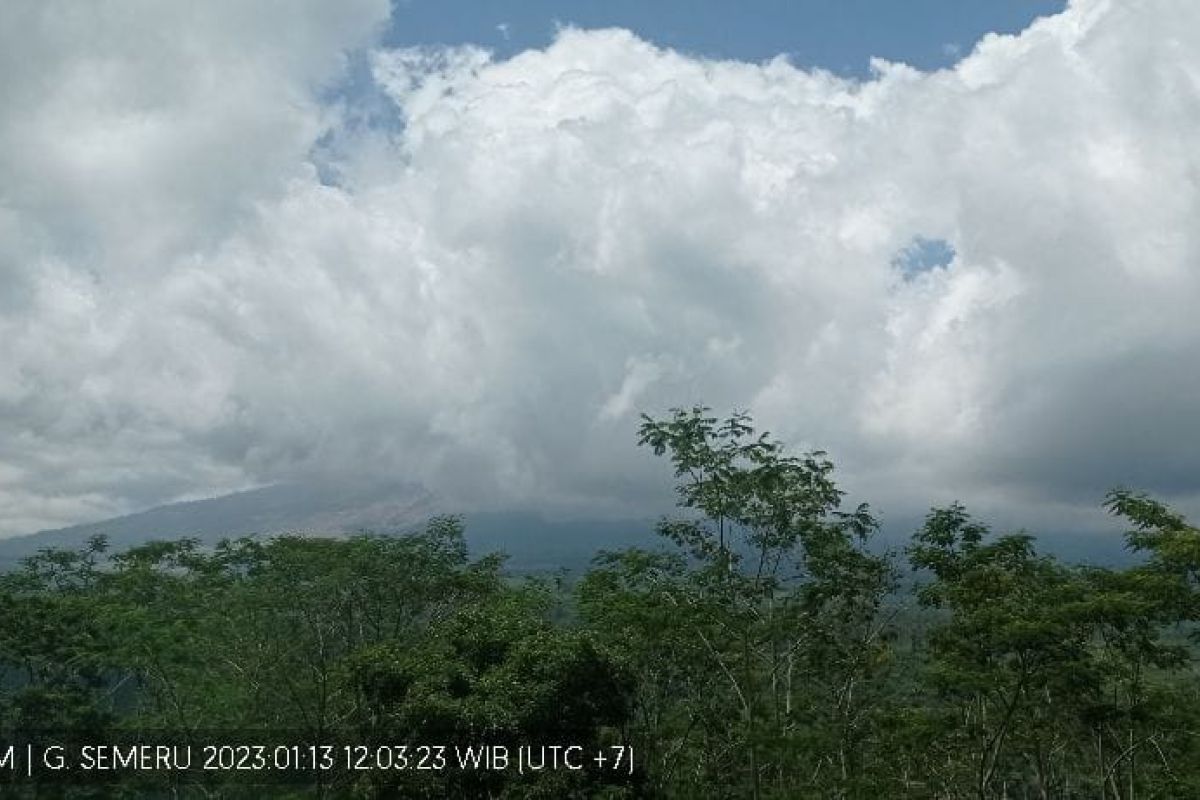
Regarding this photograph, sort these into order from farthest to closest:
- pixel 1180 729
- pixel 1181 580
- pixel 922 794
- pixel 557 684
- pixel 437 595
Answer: pixel 437 595
pixel 922 794
pixel 1180 729
pixel 557 684
pixel 1181 580

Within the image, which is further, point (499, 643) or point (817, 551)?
point (817, 551)

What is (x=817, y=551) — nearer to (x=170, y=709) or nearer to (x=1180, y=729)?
(x=1180, y=729)

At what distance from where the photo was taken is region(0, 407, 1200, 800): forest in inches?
867

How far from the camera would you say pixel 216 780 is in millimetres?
36219

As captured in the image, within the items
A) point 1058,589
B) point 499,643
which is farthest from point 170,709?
point 1058,589

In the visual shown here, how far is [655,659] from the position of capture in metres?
28.5

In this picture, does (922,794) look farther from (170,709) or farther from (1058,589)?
(170,709)

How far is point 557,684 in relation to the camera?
74.1 ft

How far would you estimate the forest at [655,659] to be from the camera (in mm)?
22016

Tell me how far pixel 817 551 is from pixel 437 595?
578 inches

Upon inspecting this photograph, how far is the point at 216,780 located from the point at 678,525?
→ 22.4 m

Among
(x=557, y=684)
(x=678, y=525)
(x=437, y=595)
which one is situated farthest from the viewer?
(x=437, y=595)

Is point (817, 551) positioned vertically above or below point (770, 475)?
below

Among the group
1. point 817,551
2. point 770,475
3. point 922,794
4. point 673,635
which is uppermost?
point 770,475
